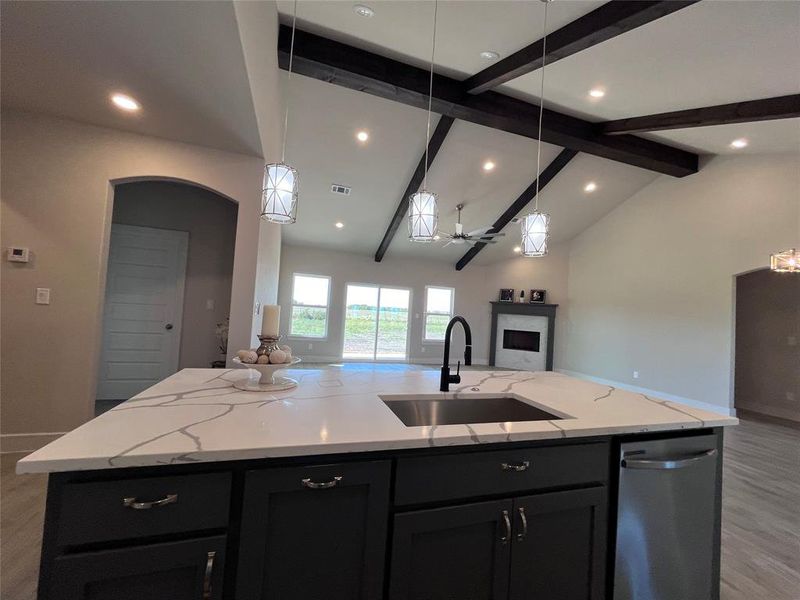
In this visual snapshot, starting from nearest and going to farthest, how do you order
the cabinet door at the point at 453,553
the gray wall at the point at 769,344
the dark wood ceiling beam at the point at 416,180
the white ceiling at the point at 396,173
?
the cabinet door at the point at 453,553 → the white ceiling at the point at 396,173 → the dark wood ceiling beam at the point at 416,180 → the gray wall at the point at 769,344

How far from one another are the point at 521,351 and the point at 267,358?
794 cm

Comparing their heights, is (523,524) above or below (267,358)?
below

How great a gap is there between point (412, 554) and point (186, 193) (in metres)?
4.63

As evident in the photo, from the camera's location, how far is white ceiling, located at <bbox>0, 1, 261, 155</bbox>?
163 cm

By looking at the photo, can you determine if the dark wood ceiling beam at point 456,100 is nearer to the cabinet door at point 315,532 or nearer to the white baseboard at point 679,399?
the white baseboard at point 679,399

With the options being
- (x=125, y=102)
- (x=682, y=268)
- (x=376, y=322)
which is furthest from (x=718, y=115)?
(x=376, y=322)

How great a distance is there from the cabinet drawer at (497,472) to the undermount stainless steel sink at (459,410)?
24 centimetres

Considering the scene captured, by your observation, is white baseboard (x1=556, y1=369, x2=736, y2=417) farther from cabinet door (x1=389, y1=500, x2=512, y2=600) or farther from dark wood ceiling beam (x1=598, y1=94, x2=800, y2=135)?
cabinet door (x1=389, y1=500, x2=512, y2=600)

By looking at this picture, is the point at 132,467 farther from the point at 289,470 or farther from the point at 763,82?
the point at 763,82

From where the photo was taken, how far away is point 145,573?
0.82m

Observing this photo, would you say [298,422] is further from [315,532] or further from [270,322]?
[270,322]

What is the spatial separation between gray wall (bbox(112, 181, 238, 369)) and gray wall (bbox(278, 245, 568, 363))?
11.1 feet

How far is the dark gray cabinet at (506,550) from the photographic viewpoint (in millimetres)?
1029

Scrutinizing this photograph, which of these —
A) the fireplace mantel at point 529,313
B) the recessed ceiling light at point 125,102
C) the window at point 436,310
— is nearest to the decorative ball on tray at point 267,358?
the recessed ceiling light at point 125,102
